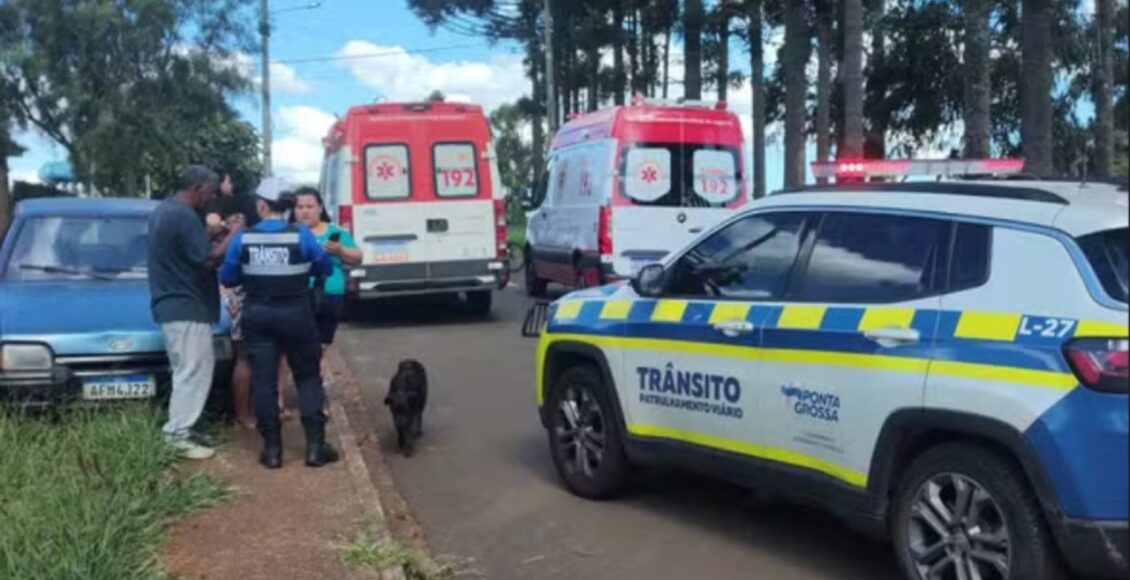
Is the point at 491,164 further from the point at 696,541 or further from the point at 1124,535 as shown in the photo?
the point at 1124,535

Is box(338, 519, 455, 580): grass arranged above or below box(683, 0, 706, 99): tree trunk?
below

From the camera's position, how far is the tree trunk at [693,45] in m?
24.8

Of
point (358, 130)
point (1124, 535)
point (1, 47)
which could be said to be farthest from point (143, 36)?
point (1124, 535)

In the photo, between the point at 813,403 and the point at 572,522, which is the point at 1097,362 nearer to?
the point at 813,403

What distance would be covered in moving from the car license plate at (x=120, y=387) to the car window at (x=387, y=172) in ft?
22.8

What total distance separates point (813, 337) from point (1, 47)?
3333cm

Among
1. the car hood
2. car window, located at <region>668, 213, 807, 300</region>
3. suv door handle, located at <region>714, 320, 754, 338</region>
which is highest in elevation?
car window, located at <region>668, 213, 807, 300</region>

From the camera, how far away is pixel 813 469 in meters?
4.89

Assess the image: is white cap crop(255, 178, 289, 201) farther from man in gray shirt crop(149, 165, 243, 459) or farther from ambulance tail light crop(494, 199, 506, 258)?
ambulance tail light crop(494, 199, 506, 258)

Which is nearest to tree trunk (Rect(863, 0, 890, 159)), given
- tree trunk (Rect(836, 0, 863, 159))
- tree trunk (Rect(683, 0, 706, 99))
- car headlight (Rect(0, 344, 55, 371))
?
tree trunk (Rect(836, 0, 863, 159))

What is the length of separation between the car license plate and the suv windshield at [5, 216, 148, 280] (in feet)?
4.48

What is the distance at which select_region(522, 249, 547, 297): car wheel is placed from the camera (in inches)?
698

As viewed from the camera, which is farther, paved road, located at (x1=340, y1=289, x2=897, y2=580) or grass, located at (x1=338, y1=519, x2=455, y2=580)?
paved road, located at (x1=340, y1=289, x2=897, y2=580)

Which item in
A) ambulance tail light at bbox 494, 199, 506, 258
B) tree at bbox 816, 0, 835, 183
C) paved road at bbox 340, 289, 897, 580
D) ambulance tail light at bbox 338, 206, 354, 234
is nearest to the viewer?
paved road at bbox 340, 289, 897, 580
